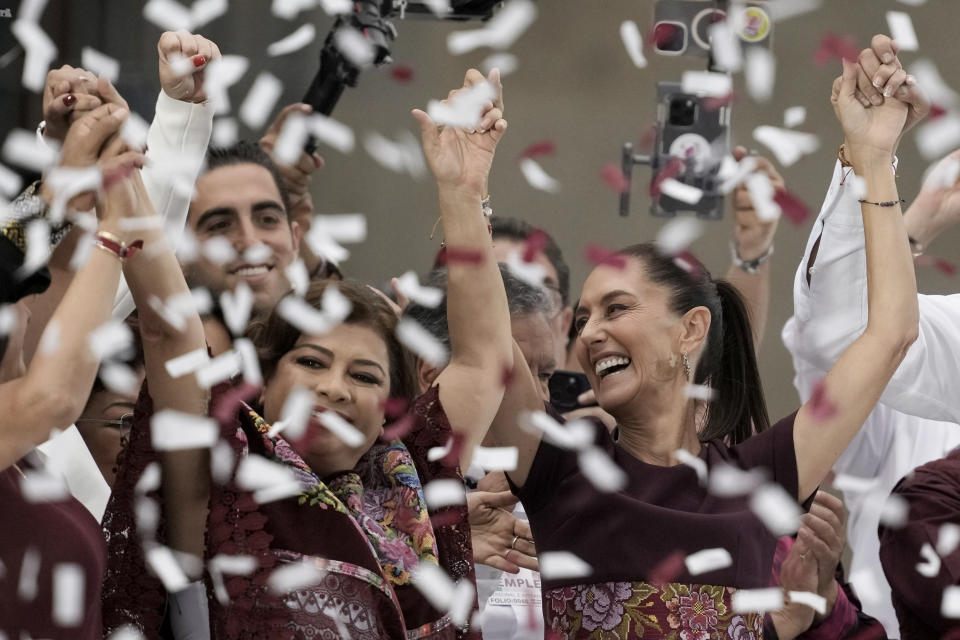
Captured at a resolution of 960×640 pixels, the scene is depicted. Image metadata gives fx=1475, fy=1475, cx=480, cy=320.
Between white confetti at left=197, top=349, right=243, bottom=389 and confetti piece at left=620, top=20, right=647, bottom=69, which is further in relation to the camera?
confetti piece at left=620, top=20, right=647, bottom=69

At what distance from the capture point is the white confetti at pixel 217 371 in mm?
1782

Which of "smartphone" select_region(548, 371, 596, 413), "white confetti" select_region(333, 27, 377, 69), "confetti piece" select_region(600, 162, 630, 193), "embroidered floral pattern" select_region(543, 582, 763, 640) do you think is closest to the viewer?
"embroidered floral pattern" select_region(543, 582, 763, 640)

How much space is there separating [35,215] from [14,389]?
0.20m

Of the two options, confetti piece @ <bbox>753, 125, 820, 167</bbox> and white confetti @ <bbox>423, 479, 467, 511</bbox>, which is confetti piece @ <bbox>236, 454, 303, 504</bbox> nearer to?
white confetti @ <bbox>423, 479, 467, 511</bbox>

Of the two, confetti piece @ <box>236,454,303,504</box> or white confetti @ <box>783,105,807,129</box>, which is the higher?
confetti piece @ <box>236,454,303,504</box>

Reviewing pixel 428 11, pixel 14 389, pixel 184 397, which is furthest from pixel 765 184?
pixel 14 389

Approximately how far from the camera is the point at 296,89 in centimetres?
378

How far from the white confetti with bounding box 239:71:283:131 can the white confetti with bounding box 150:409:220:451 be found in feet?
6.54

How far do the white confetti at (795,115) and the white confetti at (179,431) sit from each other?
3.20 m

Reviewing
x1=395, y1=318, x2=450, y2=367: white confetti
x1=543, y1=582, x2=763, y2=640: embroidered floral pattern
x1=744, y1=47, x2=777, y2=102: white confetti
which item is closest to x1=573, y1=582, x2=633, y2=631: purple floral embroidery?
x1=543, y1=582, x2=763, y2=640: embroidered floral pattern

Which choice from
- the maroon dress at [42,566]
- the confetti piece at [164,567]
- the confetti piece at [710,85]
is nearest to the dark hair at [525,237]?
the confetti piece at [710,85]

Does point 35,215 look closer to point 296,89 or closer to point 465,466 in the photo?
point 465,466

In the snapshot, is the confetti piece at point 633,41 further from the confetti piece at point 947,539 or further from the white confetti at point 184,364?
the white confetti at point 184,364

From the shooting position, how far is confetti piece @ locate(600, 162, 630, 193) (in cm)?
423
